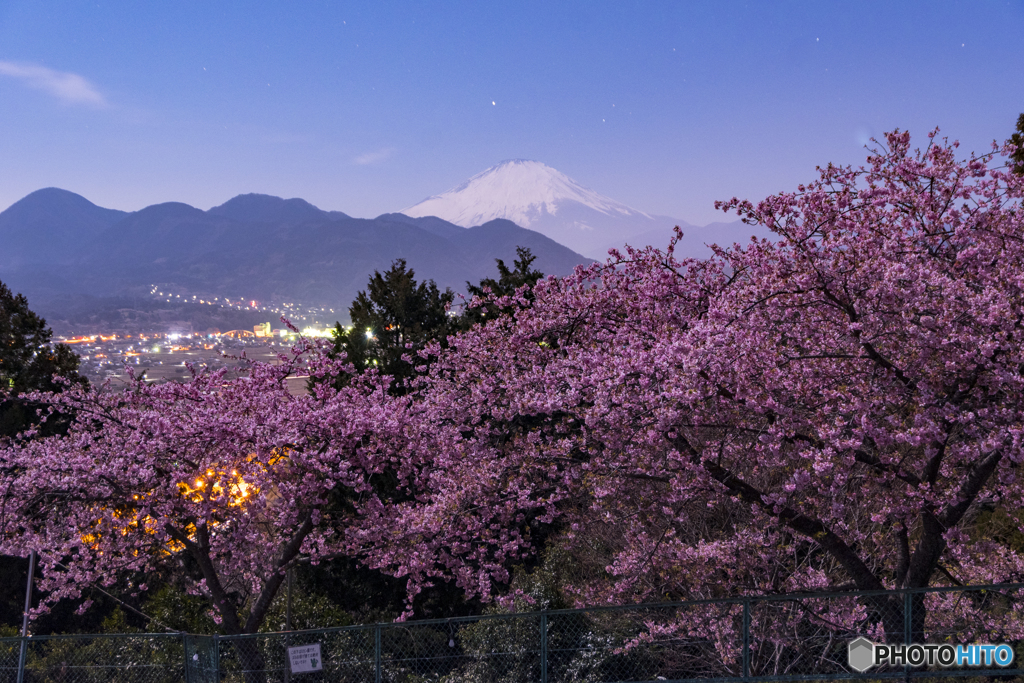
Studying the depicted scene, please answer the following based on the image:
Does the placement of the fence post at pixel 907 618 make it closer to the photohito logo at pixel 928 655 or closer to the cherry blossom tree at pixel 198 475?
the photohito logo at pixel 928 655

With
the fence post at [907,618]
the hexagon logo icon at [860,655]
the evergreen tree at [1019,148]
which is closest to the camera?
the fence post at [907,618]

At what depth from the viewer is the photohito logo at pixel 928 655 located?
8000mm

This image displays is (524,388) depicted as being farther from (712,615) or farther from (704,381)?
(712,615)

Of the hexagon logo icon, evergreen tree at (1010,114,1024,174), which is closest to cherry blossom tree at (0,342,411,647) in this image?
the hexagon logo icon

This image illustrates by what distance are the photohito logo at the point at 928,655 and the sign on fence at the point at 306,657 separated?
6194mm

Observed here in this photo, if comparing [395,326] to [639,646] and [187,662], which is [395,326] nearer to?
[639,646]

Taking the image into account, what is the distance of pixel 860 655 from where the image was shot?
A: 28.0ft

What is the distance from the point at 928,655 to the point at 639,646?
4.40 m

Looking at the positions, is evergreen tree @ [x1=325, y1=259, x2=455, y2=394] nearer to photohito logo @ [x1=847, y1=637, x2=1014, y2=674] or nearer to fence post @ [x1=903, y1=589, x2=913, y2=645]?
photohito logo @ [x1=847, y1=637, x2=1014, y2=674]

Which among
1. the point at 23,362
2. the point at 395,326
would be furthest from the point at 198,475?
the point at 23,362

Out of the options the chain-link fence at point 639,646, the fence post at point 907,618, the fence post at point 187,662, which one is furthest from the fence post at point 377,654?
the fence post at point 907,618

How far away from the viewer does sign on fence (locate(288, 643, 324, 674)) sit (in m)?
8.52

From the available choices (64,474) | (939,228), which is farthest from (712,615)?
(64,474)

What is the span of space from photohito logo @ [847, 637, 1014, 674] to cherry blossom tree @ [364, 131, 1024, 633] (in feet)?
1.09
